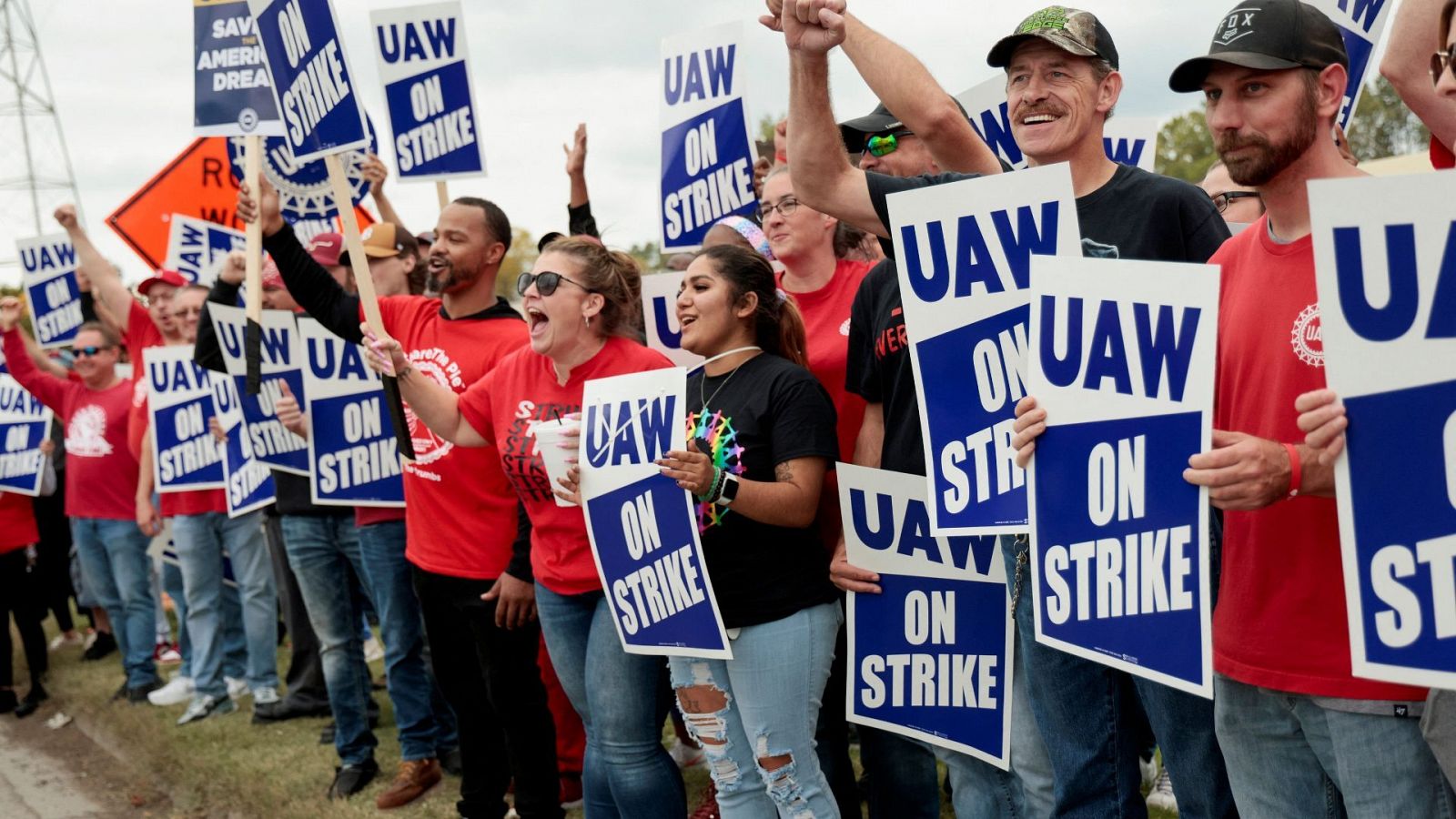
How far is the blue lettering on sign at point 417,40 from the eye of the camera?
23.0 ft

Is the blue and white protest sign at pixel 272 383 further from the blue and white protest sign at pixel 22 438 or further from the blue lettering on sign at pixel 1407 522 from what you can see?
the blue lettering on sign at pixel 1407 522

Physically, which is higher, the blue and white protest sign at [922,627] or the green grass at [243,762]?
the blue and white protest sign at [922,627]

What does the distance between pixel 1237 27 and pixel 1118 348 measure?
0.72 metres

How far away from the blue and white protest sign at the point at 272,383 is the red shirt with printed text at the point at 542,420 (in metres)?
2.11

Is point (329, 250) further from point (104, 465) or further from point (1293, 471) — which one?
point (1293, 471)

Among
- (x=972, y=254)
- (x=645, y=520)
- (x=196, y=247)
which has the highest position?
(x=196, y=247)

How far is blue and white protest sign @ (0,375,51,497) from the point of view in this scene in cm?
934

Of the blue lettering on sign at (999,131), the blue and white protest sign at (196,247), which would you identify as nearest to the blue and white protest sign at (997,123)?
the blue lettering on sign at (999,131)

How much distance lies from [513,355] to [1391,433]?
328 cm

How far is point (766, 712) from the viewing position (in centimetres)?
394

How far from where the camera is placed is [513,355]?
4883 mm

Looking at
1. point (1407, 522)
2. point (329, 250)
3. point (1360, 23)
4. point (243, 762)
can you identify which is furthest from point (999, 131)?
point (243, 762)

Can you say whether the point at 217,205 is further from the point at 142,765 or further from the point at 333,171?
the point at 333,171

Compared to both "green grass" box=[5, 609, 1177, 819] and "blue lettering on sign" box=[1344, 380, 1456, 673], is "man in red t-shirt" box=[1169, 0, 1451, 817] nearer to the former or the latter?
"blue lettering on sign" box=[1344, 380, 1456, 673]
